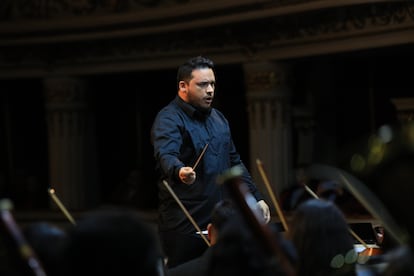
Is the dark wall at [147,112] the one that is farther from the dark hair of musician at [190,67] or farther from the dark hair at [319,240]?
the dark hair at [319,240]

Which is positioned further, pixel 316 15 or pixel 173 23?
pixel 173 23

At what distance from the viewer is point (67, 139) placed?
819 centimetres

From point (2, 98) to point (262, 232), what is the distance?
7808mm

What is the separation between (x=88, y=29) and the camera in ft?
26.1

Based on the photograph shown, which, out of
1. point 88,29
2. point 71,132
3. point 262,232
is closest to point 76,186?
point 71,132

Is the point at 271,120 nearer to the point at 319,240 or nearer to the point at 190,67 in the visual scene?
the point at 190,67

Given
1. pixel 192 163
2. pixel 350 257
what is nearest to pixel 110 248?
pixel 350 257

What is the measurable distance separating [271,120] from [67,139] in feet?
7.46

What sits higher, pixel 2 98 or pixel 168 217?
pixel 2 98

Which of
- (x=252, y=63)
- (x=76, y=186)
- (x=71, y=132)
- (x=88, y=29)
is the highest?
(x=88, y=29)

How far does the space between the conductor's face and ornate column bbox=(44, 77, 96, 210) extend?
14.6ft

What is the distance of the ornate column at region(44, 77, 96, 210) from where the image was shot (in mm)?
8164

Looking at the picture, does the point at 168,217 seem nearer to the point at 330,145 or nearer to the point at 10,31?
the point at 330,145

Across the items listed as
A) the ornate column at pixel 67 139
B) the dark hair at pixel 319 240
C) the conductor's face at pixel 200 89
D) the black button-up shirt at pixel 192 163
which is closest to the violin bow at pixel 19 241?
the dark hair at pixel 319 240
